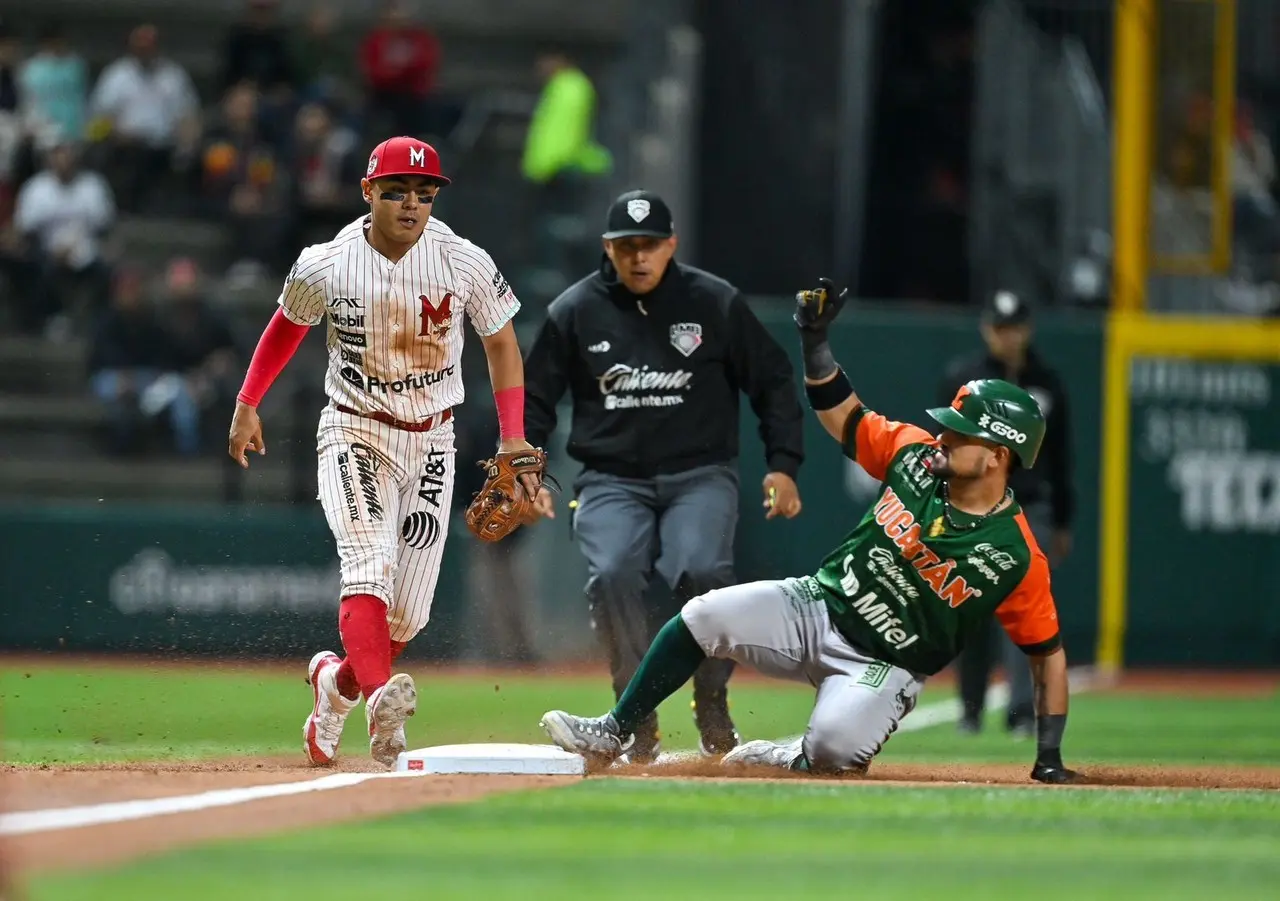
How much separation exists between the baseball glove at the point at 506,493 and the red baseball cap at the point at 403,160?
3.84 feet

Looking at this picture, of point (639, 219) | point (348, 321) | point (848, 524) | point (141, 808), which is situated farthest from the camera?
point (848, 524)

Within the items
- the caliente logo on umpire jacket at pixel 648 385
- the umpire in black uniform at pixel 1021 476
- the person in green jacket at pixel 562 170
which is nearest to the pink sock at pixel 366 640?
the caliente logo on umpire jacket at pixel 648 385

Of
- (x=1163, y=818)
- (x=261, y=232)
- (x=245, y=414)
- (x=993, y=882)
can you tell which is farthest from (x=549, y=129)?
(x=993, y=882)

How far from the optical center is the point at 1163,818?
6.46 metres

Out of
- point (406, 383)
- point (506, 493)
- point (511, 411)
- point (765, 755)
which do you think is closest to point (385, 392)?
point (406, 383)

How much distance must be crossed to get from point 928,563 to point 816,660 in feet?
1.91

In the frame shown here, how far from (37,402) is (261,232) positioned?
89.5 inches

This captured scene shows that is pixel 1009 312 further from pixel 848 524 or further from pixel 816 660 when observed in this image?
pixel 848 524

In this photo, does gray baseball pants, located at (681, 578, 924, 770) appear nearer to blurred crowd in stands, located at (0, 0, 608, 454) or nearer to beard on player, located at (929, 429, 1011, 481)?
beard on player, located at (929, 429, 1011, 481)

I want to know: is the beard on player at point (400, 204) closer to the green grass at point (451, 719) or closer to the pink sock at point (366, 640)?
the pink sock at point (366, 640)

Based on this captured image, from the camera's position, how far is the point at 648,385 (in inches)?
342

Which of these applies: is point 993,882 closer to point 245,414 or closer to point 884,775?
point 884,775

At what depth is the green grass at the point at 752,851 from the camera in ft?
15.6

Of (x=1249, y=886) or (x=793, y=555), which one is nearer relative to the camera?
(x=1249, y=886)
